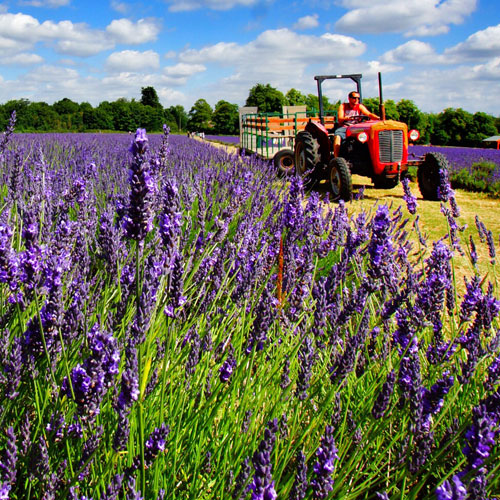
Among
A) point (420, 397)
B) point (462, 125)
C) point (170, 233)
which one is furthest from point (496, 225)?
point (462, 125)

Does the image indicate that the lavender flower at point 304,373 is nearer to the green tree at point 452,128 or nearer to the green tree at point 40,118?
the green tree at point 40,118

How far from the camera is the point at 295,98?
53688mm

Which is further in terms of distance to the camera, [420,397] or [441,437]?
[441,437]

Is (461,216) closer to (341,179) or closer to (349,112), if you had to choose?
(341,179)

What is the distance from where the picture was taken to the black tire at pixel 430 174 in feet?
25.3

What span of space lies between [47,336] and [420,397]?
1.06 meters

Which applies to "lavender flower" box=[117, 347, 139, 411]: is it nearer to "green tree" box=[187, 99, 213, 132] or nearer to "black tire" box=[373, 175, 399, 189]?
"black tire" box=[373, 175, 399, 189]

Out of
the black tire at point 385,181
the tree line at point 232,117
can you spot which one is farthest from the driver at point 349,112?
the tree line at point 232,117

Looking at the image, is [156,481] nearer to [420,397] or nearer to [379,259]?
[420,397]

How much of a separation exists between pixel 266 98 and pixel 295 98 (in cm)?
653

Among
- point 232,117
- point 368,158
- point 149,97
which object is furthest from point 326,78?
point 149,97

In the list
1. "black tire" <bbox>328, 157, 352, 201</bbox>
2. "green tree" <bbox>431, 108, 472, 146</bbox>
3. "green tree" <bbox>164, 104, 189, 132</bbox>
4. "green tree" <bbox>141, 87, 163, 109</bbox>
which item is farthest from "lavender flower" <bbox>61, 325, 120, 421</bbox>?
"green tree" <bbox>141, 87, 163, 109</bbox>

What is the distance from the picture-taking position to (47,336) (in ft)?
4.03

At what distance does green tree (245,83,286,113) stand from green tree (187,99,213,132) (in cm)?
768
